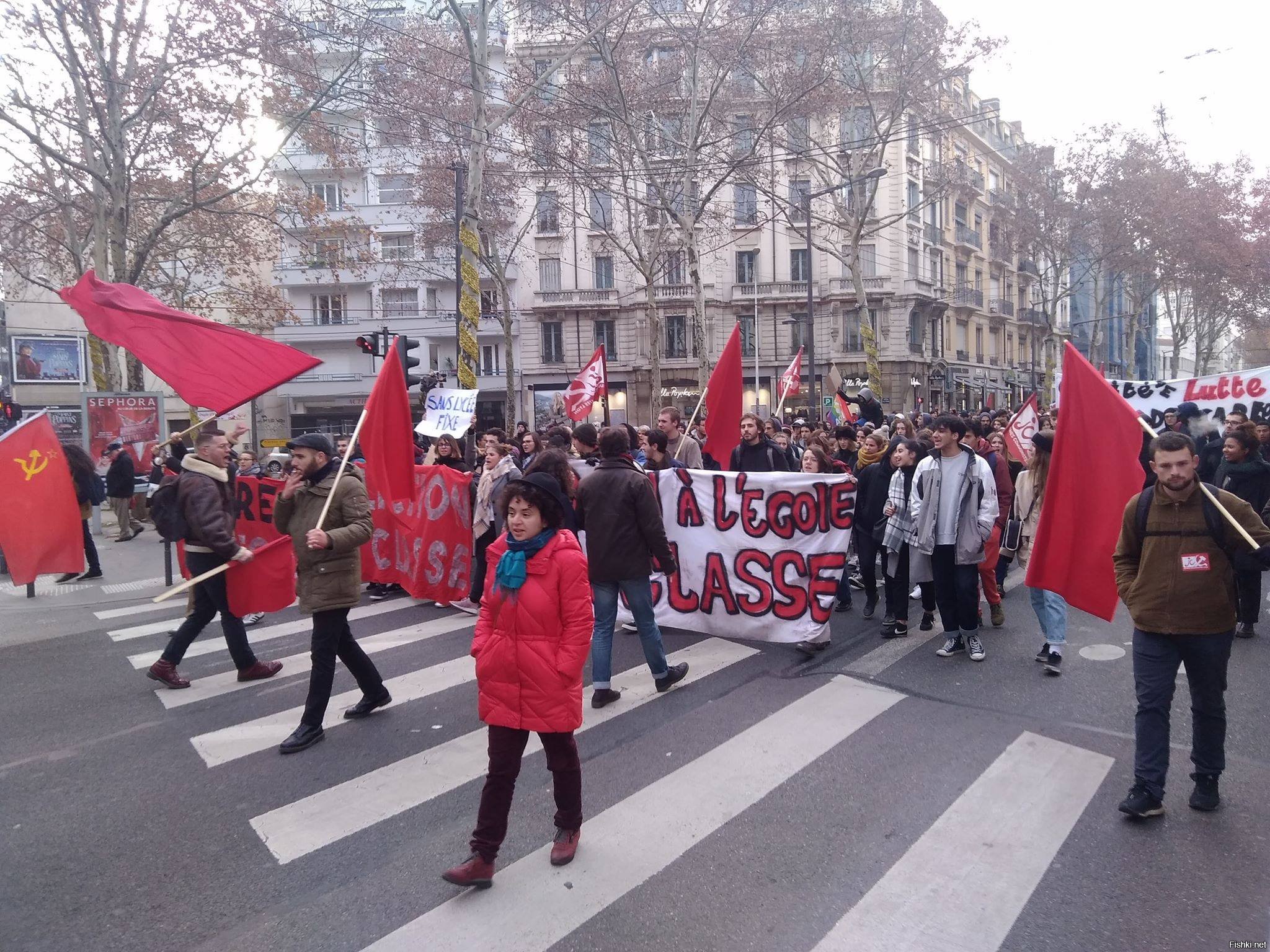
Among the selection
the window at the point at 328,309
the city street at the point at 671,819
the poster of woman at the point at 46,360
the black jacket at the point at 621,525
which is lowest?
the city street at the point at 671,819

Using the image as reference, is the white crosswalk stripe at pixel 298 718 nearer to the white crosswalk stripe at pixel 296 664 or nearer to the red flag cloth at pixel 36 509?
the white crosswalk stripe at pixel 296 664

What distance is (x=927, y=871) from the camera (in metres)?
3.40

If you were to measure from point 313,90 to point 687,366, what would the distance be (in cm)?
2695

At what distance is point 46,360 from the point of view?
25984 mm

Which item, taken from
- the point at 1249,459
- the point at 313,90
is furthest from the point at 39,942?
the point at 313,90

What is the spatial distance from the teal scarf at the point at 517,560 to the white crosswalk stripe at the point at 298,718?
162 cm

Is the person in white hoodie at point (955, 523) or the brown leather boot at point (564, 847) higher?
the person in white hoodie at point (955, 523)

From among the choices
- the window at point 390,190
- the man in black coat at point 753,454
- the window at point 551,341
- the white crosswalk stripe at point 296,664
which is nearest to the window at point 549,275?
the window at point 551,341

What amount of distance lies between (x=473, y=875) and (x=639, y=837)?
78cm

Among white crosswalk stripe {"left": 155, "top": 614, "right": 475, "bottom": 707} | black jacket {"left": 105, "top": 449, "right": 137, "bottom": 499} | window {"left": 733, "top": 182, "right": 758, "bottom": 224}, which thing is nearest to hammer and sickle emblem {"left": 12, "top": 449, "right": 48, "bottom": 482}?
white crosswalk stripe {"left": 155, "top": 614, "right": 475, "bottom": 707}

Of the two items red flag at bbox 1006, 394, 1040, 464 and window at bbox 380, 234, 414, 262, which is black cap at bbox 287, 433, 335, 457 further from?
window at bbox 380, 234, 414, 262

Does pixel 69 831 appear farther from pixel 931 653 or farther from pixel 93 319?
pixel 931 653

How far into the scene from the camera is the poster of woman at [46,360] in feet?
83.7

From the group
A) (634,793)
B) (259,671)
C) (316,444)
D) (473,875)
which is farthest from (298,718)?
(473,875)
